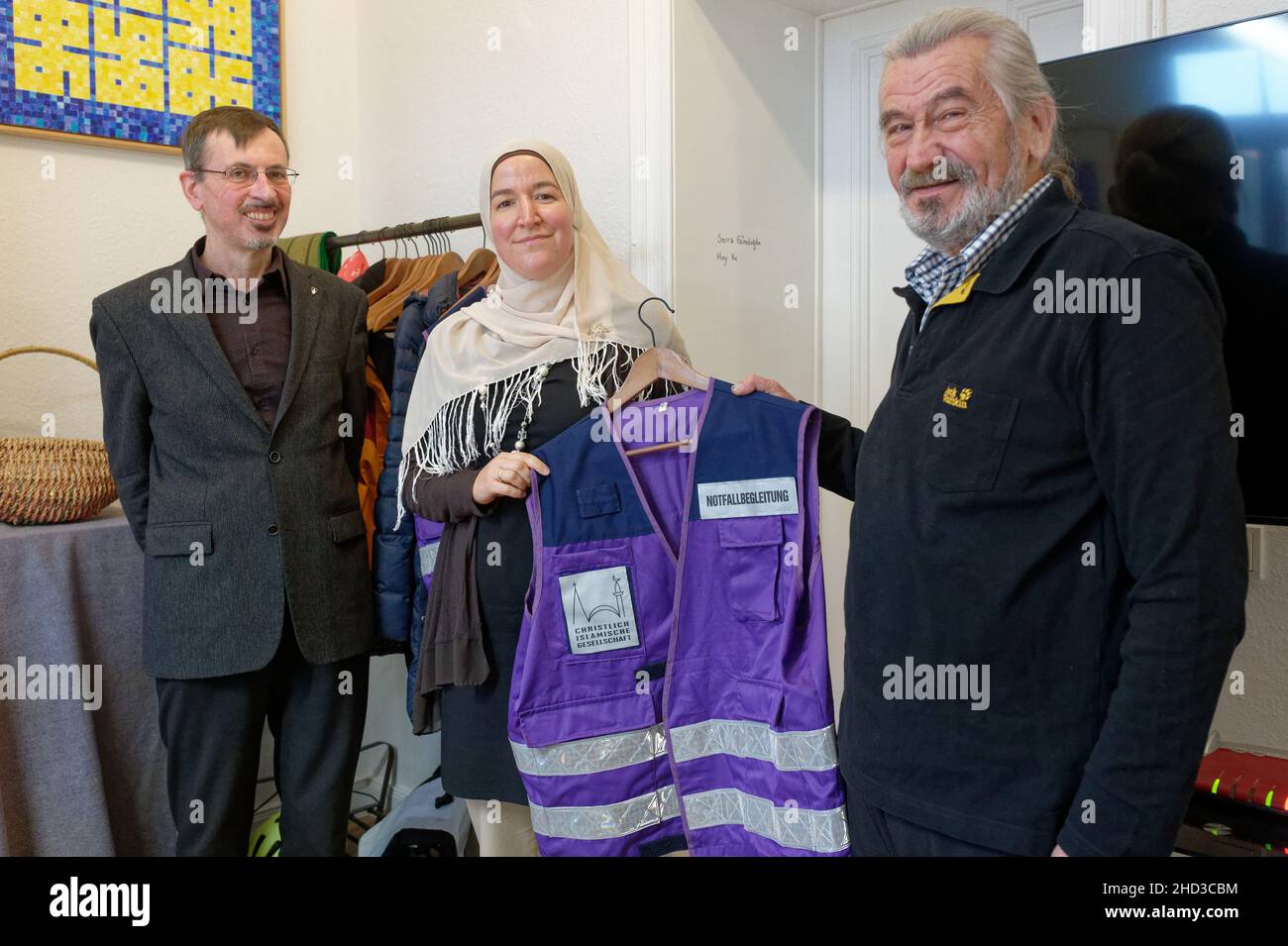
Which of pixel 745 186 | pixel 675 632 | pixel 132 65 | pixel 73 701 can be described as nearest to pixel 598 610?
pixel 675 632

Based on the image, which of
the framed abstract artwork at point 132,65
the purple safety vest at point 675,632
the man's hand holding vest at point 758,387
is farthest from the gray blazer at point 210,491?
the framed abstract artwork at point 132,65

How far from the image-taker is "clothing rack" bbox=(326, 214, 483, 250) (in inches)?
105

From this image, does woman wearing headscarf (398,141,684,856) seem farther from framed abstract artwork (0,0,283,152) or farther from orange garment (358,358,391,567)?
framed abstract artwork (0,0,283,152)

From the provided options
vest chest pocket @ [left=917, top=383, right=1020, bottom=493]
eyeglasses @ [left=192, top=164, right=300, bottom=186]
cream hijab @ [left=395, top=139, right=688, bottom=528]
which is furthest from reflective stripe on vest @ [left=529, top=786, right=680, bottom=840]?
eyeglasses @ [left=192, top=164, right=300, bottom=186]

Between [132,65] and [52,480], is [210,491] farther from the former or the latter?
[132,65]

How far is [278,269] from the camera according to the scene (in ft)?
7.16

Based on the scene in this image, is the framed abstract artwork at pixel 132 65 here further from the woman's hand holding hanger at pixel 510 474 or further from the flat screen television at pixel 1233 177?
the flat screen television at pixel 1233 177

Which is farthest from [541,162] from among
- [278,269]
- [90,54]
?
[90,54]

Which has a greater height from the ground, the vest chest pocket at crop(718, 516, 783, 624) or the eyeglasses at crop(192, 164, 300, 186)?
the eyeglasses at crop(192, 164, 300, 186)

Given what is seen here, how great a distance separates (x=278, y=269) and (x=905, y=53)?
1.41 metres

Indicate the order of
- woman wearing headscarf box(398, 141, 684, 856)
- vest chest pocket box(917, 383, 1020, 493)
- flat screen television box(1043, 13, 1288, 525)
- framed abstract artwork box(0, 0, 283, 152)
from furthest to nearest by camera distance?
1. framed abstract artwork box(0, 0, 283, 152)
2. woman wearing headscarf box(398, 141, 684, 856)
3. flat screen television box(1043, 13, 1288, 525)
4. vest chest pocket box(917, 383, 1020, 493)

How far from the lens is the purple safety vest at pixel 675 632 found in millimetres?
1622

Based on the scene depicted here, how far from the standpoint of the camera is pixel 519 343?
6.62ft
